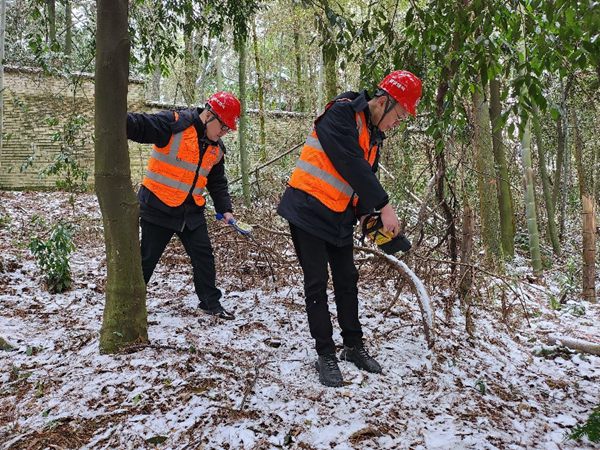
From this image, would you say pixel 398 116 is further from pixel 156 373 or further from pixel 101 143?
pixel 156 373

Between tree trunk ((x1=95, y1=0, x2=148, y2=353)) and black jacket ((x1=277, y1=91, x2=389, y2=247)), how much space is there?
104 centimetres

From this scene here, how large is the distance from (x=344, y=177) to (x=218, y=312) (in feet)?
6.47

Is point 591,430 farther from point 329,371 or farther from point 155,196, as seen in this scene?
point 155,196

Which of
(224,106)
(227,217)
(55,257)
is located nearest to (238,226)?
(227,217)

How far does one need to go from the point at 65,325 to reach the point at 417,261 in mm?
3187

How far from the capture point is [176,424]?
249 centimetres

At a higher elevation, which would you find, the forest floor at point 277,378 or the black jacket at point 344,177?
the black jacket at point 344,177

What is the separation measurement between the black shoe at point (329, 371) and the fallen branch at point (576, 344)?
2.22 m

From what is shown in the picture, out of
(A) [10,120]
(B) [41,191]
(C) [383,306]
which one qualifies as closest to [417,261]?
(C) [383,306]

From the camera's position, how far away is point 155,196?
3973 mm

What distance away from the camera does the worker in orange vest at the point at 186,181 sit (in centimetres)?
385

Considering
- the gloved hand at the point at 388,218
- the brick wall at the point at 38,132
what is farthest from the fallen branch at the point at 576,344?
the brick wall at the point at 38,132

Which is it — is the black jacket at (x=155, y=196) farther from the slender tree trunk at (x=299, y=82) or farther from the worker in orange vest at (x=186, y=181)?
the slender tree trunk at (x=299, y=82)

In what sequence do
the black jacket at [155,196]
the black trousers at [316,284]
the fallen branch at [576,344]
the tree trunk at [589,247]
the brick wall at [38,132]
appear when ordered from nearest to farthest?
the black trousers at [316,284] < the black jacket at [155,196] < the fallen branch at [576,344] < the tree trunk at [589,247] < the brick wall at [38,132]
